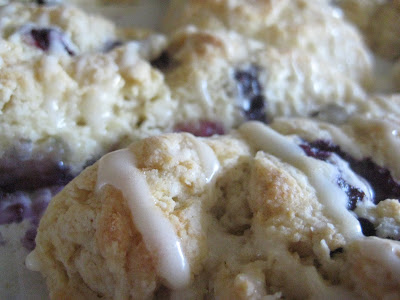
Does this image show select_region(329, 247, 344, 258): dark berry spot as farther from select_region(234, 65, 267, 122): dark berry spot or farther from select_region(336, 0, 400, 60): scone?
select_region(336, 0, 400, 60): scone

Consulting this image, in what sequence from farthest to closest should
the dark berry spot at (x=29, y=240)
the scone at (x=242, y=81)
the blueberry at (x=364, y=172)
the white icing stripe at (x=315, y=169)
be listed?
the scone at (x=242, y=81) → the dark berry spot at (x=29, y=240) → the blueberry at (x=364, y=172) → the white icing stripe at (x=315, y=169)

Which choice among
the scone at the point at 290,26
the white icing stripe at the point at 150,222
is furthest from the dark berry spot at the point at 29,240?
the scone at the point at 290,26

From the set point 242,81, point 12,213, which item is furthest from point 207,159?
point 12,213

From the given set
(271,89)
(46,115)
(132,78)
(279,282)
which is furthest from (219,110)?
(279,282)

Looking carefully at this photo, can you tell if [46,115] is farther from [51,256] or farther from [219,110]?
[219,110]

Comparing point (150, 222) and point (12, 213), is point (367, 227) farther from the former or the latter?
point (12, 213)

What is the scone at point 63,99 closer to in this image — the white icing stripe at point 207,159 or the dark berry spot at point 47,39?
the dark berry spot at point 47,39

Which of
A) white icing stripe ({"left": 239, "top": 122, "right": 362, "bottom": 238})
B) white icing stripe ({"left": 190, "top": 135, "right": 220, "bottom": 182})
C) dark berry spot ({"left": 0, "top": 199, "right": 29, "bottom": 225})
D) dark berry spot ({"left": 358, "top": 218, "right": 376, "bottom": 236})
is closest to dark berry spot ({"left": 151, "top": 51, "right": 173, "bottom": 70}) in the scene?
white icing stripe ({"left": 239, "top": 122, "right": 362, "bottom": 238})

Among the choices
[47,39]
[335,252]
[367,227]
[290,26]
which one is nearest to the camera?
[335,252]
